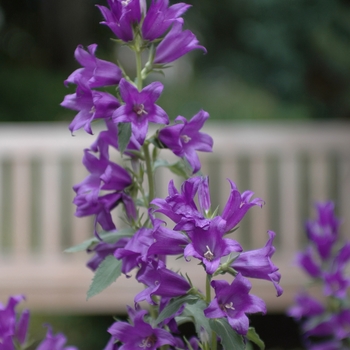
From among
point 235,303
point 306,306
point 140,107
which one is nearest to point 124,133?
point 140,107

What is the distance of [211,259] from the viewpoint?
608 millimetres

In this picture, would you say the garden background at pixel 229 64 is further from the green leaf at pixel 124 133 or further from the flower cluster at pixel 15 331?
the green leaf at pixel 124 133

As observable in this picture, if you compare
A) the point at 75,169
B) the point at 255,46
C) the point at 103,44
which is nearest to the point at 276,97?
the point at 255,46

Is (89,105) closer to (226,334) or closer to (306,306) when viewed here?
(226,334)

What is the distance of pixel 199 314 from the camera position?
0.66m

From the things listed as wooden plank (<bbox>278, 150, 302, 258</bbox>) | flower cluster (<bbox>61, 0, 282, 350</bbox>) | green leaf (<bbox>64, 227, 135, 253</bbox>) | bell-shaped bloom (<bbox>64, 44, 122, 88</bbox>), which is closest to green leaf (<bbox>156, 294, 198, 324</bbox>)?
flower cluster (<bbox>61, 0, 282, 350</bbox>)

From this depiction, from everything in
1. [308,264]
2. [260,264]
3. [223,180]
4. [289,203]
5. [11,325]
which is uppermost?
[260,264]

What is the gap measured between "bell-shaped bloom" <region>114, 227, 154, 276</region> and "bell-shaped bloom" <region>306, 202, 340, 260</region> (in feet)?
2.05

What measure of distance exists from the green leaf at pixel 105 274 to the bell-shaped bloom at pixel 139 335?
7 cm

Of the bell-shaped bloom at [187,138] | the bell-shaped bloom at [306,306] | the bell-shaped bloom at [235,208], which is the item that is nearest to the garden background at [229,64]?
the bell-shaped bloom at [306,306]

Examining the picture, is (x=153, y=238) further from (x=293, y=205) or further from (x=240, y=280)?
(x=293, y=205)

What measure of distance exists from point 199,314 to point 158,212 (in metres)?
0.14

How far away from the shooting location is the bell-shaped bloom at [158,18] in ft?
2.46

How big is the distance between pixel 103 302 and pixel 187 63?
622cm
